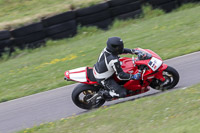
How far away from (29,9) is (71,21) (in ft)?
15.3

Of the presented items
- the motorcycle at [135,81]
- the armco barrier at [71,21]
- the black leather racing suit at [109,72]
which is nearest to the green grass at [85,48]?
the armco barrier at [71,21]

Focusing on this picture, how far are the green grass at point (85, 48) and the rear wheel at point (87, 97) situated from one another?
229 centimetres

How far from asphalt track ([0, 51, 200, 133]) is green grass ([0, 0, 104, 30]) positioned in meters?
6.78

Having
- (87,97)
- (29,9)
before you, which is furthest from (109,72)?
(29,9)

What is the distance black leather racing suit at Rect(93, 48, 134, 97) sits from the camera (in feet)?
23.1

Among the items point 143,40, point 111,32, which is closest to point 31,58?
point 111,32

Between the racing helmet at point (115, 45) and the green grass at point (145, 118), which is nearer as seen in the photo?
the green grass at point (145, 118)

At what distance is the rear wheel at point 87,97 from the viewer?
7.58 metres

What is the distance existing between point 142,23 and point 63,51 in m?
4.11

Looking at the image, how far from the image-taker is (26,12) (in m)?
18.2

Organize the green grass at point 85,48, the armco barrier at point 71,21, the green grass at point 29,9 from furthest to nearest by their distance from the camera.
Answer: the green grass at point 29,9 < the armco barrier at point 71,21 < the green grass at point 85,48

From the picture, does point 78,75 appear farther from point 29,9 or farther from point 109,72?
point 29,9

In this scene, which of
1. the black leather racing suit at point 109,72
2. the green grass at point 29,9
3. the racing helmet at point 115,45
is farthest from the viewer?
the green grass at point 29,9

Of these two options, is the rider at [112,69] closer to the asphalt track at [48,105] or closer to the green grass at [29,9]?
the asphalt track at [48,105]
